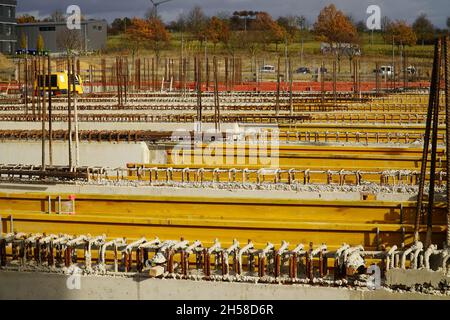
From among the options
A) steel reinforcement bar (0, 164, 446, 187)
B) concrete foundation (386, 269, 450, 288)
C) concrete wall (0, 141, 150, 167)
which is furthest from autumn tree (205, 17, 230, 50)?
concrete foundation (386, 269, 450, 288)

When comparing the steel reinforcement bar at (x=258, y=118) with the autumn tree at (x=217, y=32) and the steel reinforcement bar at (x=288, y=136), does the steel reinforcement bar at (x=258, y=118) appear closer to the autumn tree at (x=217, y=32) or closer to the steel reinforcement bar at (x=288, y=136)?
the steel reinforcement bar at (x=288, y=136)

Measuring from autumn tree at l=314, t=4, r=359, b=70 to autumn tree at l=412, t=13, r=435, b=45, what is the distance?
23.3ft

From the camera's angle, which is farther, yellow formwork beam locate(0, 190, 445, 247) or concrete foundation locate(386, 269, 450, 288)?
yellow formwork beam locate(0, 190, 445, 247)

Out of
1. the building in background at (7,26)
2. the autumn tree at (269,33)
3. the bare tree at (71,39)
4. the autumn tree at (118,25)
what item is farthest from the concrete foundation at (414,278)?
the autumn tree at (118,25)

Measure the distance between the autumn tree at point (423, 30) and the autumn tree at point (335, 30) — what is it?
7088mm

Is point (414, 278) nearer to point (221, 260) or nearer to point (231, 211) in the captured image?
point (221, 260)

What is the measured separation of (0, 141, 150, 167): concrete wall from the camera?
659 inches

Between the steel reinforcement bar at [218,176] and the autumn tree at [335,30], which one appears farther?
the autumn tree at [335,30]

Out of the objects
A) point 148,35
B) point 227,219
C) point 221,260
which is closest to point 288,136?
point 227,219

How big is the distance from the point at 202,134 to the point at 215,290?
31.9 ft

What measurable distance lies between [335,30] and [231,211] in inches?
1811

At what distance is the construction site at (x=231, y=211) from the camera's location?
805 cm

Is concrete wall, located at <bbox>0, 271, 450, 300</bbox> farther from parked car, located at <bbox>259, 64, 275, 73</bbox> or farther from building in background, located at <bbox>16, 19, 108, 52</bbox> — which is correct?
building in background, located at <bbox>16, 19, 108, 52</bbox>
